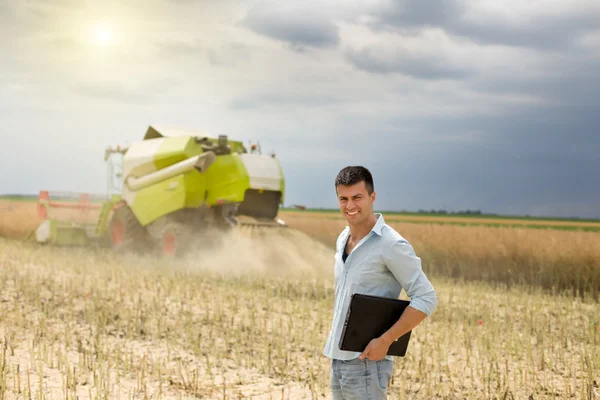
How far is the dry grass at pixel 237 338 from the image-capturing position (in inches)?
191

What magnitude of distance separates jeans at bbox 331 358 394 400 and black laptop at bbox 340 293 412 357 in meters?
0.09

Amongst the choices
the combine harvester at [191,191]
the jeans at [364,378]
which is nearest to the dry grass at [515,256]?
the combine harvester at [191,191]

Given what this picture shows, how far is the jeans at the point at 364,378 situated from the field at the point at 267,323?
1939 mm

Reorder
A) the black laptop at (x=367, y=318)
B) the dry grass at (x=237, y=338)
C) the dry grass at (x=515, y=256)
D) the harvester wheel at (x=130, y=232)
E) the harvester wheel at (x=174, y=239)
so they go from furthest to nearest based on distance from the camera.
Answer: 1. the harvester wheel at (x=130, y=232)
2. the harvester wheel at (x=174, y=239)
3. the dry grass at (x=515, y=256)
4. the dry grass at (x=237, y=338)
5. the black laptop at (x=367, y=318)

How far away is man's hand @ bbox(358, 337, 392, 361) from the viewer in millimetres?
2326

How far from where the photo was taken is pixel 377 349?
233 cm

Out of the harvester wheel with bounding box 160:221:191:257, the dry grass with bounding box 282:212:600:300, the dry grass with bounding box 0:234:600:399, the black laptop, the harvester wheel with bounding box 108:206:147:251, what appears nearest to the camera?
the black laptop

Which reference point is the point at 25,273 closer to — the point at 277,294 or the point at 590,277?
the point at 277,294

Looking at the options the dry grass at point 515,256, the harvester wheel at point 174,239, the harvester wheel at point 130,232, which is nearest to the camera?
the dry grass at point 515,256

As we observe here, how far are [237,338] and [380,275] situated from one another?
14.2 feet

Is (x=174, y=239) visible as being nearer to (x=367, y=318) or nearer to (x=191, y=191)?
(x=191, y=191)

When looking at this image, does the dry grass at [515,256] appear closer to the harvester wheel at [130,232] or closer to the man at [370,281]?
the harvester wheel at [130,232]

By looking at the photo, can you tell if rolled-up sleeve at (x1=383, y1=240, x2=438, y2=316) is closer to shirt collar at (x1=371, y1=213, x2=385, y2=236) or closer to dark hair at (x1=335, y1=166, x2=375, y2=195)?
shirt collar at (x1=371, y1=213, x2=385, y2=236)

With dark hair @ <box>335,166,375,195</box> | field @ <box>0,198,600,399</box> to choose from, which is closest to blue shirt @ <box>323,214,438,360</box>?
dark hair @ <box>335,166,375,195</box>
